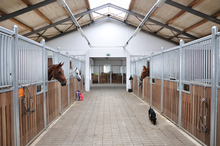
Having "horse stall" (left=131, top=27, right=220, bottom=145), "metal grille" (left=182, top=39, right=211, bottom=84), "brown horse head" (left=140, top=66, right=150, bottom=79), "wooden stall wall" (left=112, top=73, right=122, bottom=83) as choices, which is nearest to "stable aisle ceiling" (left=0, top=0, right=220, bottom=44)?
"brown horse head" (left=140, top=66, right=150, bottom=79)

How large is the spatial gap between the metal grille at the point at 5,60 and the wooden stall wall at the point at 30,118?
1.50ft

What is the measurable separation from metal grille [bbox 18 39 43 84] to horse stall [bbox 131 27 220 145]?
9.10 ft

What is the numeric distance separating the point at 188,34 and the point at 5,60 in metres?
9.25

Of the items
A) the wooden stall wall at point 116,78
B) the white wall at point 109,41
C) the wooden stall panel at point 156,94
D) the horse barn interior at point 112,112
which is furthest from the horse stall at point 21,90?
the wooden stall wall at point 116,78

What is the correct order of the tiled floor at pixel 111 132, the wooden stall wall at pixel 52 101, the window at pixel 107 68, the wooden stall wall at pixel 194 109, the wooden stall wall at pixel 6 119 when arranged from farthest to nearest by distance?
1. the window at pixel 107 68
2. the wooden stall wall at pixel 52 101
3. the tiled floor at pixel 111 132
4. the wooden stall wall at pixel 194 109
5. the wooden stall wall at pixel 6 119

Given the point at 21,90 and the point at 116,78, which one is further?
the point at 116,78

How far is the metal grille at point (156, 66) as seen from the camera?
15.1 feet

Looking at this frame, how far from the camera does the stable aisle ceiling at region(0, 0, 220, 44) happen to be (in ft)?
19.4

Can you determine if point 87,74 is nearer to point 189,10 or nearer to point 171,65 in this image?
point 189,10

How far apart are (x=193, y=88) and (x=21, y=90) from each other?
284cm

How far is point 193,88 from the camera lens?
109 inches

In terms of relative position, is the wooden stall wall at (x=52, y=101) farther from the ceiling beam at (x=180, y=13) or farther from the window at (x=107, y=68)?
the window at (x=107, y=68)

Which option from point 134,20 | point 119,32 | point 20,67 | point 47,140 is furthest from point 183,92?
point 119,32

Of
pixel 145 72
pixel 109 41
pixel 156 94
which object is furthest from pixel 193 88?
pixel 109 41
